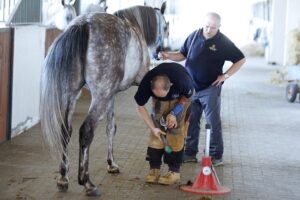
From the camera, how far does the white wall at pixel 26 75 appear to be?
23.0 feet

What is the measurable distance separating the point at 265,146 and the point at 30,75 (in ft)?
10.1

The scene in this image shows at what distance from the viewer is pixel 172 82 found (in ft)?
16.6

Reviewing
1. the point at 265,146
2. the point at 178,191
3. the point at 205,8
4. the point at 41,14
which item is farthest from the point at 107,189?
the point at 205,8

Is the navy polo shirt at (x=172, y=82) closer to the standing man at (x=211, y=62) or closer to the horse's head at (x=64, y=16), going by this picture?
the standing man at (x=211, y=62)

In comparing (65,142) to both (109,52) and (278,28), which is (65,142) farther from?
(278,28)

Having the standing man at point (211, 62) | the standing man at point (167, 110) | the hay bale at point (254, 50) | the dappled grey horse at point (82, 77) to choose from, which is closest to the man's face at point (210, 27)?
the standing man at point (211, 62)

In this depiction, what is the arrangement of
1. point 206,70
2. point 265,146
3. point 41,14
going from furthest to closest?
point 41,14 < point 265,146 < point 206,70

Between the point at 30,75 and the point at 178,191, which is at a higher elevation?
the point at 30,75

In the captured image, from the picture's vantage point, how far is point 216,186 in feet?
16.3


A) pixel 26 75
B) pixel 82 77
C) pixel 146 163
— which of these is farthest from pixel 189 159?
pixel 26 75

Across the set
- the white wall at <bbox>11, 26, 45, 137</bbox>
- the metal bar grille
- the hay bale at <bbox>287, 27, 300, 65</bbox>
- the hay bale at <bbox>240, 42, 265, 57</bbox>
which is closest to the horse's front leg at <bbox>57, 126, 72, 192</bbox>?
the white wall at <bbox>11, 26, 45, 137</bbox>

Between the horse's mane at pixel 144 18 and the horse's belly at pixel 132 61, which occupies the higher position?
the horse's mane at pixel 144 18

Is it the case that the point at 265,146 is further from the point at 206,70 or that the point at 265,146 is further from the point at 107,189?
the point at 107,189

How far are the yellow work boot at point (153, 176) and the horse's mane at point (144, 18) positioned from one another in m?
1.28
